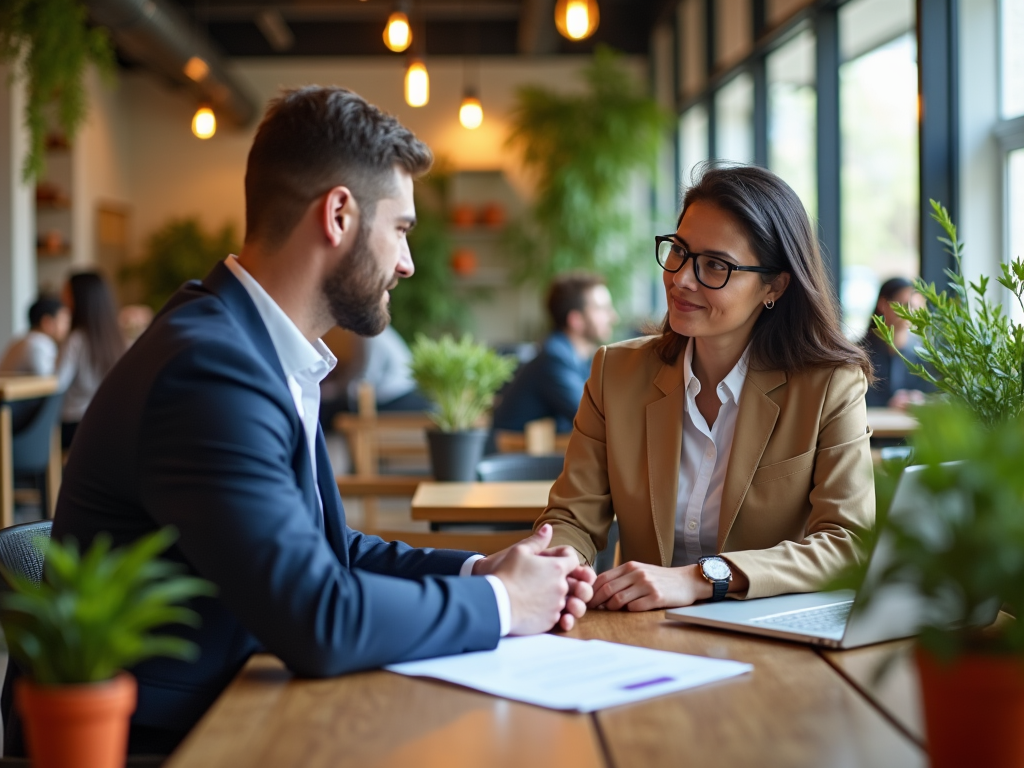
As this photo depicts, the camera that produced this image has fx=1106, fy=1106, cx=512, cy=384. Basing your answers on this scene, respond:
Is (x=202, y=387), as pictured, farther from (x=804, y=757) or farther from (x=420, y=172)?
(x=804, y=757)

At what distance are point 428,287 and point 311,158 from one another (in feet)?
31.3

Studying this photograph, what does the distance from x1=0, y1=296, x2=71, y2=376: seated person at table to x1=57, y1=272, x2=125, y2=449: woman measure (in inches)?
8.1

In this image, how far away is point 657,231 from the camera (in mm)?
10070

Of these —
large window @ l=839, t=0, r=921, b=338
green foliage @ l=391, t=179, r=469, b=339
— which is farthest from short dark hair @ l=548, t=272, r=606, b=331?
green foliage @ l=391, t=179, r=469, b=339

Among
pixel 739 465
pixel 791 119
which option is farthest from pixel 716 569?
pixel 791 119

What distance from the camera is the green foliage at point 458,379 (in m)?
3.81

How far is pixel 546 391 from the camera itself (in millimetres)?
4605

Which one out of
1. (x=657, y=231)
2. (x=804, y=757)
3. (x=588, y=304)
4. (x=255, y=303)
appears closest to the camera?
(x=804, y=757)

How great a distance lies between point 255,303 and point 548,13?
796cm

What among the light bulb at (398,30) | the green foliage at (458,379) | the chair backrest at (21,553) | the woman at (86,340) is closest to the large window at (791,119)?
the light bulb at (398,30)

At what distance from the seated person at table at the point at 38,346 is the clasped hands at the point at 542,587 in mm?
5807

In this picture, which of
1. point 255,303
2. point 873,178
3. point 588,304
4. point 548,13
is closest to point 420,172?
point 255,303

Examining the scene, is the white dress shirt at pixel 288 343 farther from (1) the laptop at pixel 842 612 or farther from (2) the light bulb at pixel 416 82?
(2) the light bulb at pixel 416 82

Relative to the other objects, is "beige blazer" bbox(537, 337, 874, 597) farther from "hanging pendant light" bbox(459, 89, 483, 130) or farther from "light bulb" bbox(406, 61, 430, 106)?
"hanging pendant light" bbox(459, 89, 483, 130)
